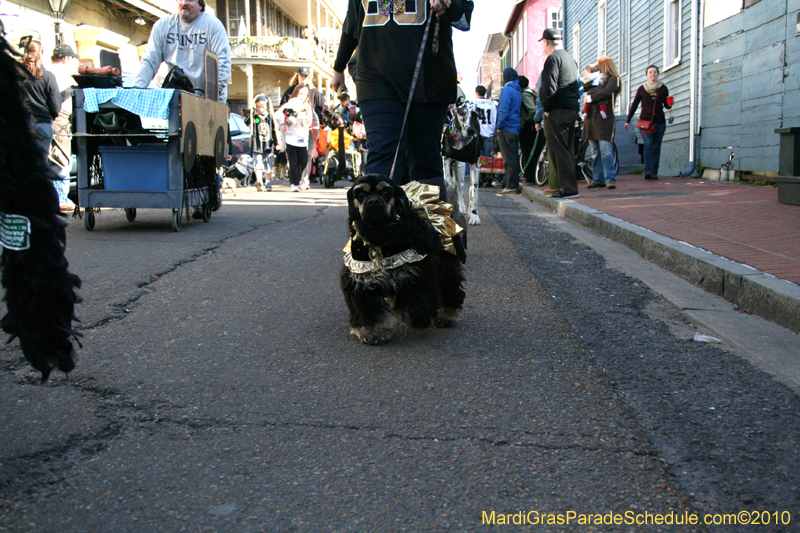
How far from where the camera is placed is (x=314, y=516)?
1773 millimetres

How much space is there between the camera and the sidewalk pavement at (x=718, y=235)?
3875 mm

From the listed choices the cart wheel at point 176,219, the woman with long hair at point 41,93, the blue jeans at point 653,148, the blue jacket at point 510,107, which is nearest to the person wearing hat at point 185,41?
the woman with long hair at point 41,93

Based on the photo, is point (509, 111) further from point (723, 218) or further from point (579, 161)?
point (723, 218)

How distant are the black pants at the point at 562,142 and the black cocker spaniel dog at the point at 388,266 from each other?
21.3ft

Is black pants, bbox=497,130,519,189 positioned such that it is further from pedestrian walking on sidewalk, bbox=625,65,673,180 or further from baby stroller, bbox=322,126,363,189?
baby stroller, bbox=322,126,363,189

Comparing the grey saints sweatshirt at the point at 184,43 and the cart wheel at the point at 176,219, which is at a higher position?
the grey saints sweatshirt at the point at 184,43

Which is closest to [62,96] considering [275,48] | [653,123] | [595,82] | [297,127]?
[297,127]

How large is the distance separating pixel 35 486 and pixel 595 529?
146 centimetres

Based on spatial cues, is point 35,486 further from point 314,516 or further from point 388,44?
point 388,44

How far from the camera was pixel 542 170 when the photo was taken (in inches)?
490

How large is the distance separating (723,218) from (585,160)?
6255 millimetres

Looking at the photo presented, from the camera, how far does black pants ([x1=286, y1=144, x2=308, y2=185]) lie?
1350cm

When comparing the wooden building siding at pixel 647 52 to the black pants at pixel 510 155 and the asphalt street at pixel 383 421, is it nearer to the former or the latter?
the black pants at pixel 510 155

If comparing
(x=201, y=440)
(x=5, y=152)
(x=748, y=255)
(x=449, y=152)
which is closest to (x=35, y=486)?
(x=201, y=440)
